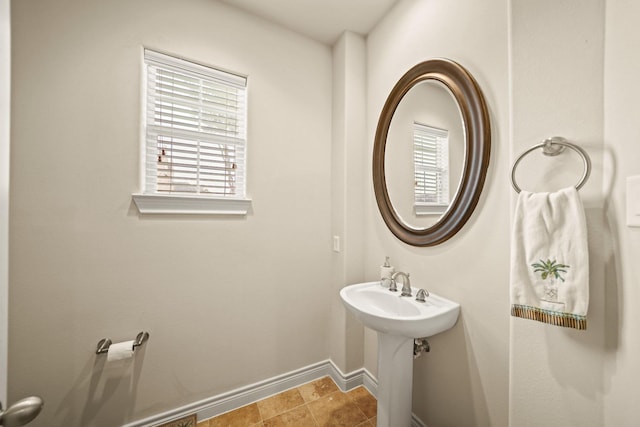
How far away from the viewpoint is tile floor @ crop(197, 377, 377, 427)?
137 centimetres

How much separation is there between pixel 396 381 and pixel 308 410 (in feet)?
2.22

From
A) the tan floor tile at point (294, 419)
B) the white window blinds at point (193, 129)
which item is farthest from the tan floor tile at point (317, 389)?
the white window blinds at point (193, 129)

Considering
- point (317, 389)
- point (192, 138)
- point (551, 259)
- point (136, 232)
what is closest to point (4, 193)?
point (136, 232)

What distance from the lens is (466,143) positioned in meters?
1.08

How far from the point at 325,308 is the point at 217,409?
2.94 feet

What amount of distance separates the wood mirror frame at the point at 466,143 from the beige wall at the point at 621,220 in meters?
0.37

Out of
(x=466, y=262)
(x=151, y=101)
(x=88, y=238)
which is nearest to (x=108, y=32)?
(x=151, y=101)

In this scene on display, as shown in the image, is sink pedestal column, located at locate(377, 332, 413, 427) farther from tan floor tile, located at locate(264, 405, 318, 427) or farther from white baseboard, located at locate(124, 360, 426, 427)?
tan floor tile, located at locate(264, 405, 318, 427)

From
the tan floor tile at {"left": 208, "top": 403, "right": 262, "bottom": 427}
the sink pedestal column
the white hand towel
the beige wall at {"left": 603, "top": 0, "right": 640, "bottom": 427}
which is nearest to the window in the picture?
the sink pedestal column

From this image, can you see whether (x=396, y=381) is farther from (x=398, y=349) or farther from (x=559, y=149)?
(x=559, y=149)

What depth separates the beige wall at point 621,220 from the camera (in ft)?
2.01

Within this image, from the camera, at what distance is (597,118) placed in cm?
68

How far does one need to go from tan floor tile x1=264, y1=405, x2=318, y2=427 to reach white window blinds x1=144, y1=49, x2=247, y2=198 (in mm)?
1372

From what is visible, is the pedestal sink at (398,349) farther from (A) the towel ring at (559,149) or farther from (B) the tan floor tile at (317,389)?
(A) the towel ring at (559,149)
